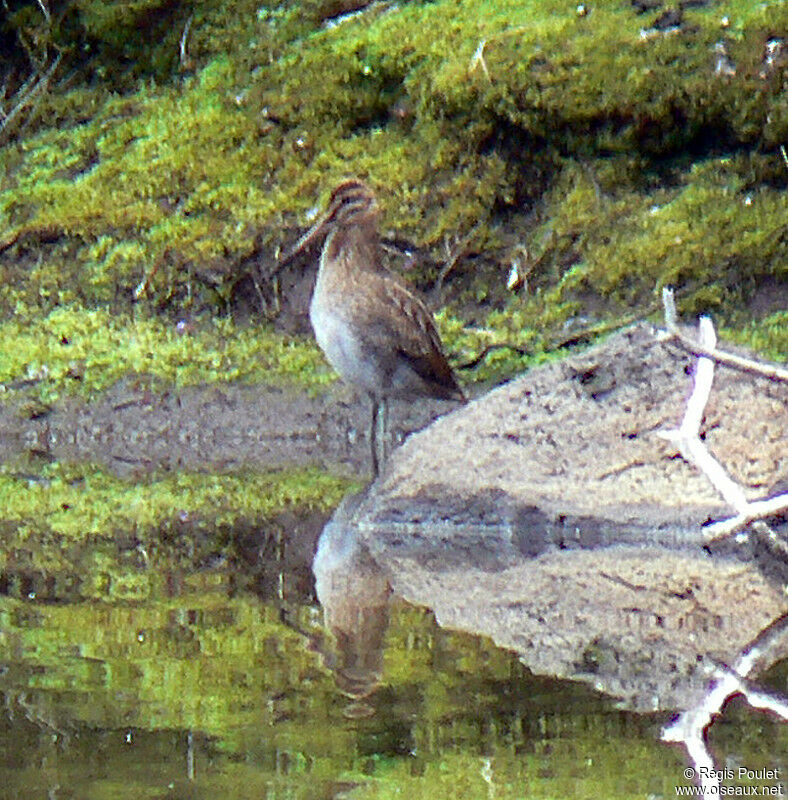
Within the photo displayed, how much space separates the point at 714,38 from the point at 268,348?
359 cm

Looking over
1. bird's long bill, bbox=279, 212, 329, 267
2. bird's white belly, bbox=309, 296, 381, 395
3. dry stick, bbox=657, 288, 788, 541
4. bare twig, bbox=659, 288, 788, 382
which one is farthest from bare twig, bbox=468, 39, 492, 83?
dry stick, bbox=657, 288, 788, 541

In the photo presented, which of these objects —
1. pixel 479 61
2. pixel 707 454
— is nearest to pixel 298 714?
pixel 707 454

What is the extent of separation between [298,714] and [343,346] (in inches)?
215

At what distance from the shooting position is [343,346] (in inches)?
407

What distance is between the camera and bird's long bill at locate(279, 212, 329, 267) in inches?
427

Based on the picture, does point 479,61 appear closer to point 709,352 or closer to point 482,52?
point 482,52

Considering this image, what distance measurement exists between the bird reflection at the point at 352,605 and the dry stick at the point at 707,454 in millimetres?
1299

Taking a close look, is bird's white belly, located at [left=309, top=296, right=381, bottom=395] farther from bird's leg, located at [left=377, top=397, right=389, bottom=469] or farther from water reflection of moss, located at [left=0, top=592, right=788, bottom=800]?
water reflection of moss, located at [left=0, top=592, right=788, bottom=800]

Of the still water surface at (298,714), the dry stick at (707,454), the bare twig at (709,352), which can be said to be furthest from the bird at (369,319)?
the still water surface at (298,714)

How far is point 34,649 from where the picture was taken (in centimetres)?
591

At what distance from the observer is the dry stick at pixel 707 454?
701 centimetres

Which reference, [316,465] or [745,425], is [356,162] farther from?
[745,425]

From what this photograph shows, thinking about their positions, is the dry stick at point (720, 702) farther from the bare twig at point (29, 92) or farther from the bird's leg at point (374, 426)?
the bare twig at point (29, 92)

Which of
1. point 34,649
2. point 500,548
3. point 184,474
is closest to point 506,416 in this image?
point 500,548
